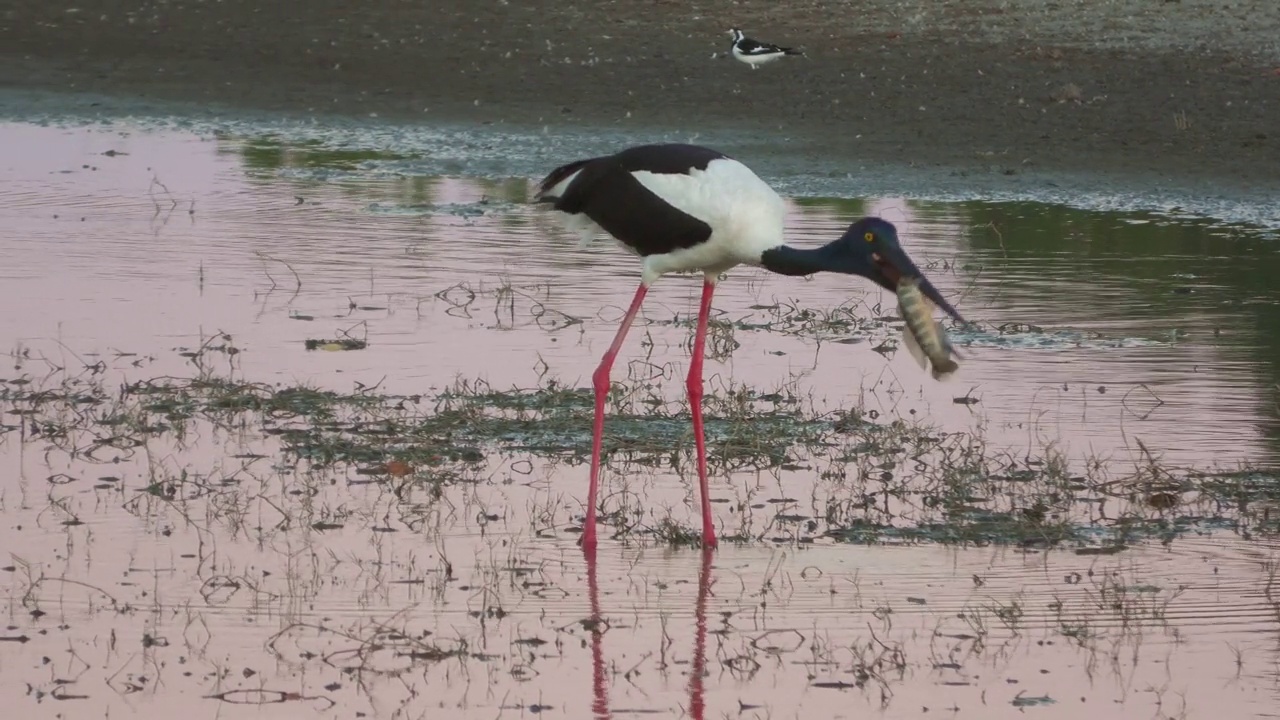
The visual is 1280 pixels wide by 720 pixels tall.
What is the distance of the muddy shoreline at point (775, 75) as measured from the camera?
1340 centimetres

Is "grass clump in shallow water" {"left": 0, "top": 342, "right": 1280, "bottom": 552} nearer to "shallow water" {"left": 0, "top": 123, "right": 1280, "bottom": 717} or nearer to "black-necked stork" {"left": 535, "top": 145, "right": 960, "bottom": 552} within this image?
"shallow water" {"left": 0, "top": 123, "right": 1280, "bottom": 717}

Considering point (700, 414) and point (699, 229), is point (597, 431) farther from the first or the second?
point (699, 229)

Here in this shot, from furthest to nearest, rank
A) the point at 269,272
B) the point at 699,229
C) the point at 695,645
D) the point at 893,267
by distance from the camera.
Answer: the point at 269,272 → the point at 699,229 → the point at 893,267 → the point at 695,645

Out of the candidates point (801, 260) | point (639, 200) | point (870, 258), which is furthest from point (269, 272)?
point (870, 258)

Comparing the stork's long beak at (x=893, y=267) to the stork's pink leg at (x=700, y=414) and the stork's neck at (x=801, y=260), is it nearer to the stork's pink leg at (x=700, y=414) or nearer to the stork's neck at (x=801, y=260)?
the stork's neck at (x=801, y=260)

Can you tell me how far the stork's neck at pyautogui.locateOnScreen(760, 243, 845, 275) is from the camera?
6184 millimetres

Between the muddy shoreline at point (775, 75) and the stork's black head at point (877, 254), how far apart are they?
666cm

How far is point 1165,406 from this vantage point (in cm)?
742

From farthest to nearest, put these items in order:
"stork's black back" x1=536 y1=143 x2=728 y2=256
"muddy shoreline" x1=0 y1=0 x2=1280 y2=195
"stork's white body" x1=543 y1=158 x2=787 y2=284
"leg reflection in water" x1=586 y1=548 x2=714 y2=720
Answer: "muddy shoreline" x1=0 y1=0 x2=1280 y2=195, "stork's black back" x1=536 y1=143 x2=728 y2=256, "stork's white body" x1=543 y1=158 x2=787 y2=284, "leg reflection in water" x1=586 y1=548 x2=714 y2=720

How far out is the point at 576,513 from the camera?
241 inches

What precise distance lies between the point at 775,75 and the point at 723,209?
29.7ft

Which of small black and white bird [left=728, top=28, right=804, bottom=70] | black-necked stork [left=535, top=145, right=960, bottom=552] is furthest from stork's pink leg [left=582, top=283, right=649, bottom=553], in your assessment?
small black and white bird [left=728, top=28, right=804, bottom=70]

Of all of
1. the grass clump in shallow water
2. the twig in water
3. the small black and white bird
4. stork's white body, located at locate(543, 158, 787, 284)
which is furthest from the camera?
the small black and white bird

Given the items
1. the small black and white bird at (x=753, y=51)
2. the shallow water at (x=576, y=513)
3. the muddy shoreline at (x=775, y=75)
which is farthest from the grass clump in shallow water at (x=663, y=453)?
the small black and white bird at (x=753, y=51)
